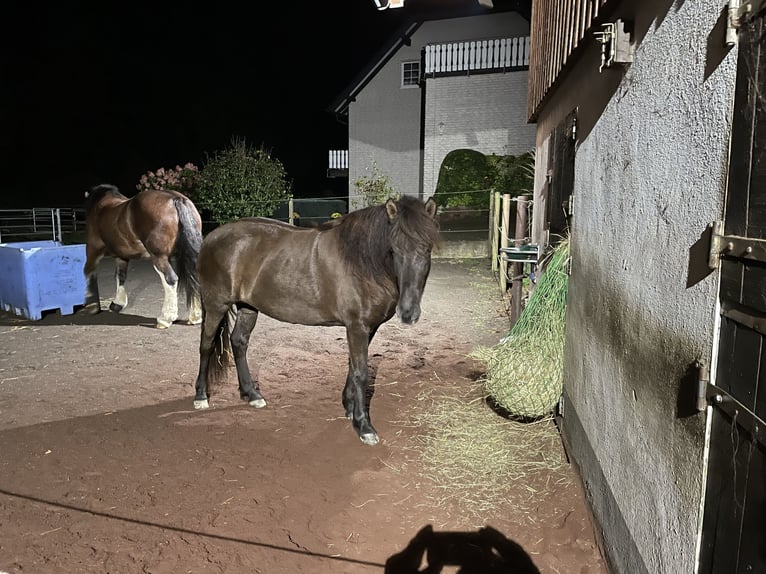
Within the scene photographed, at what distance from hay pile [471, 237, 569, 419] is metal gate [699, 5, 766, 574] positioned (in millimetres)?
2159

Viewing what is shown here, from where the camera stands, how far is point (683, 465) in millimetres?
1666

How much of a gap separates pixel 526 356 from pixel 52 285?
22.5 ft

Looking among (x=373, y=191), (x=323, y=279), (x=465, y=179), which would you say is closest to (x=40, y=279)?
(x=323, y=279)

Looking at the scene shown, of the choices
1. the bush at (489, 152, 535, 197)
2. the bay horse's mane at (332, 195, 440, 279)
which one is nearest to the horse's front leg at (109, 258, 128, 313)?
the bay horse's mane at (332, 195, 440, 279)

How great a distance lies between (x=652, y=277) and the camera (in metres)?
1.98

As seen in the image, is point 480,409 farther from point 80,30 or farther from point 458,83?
point 80,30

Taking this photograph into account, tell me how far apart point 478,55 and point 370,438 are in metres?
15.0

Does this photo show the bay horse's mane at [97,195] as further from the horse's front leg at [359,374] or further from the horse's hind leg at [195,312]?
the horse's front leg at [359,374]

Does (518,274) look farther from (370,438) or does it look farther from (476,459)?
(370,438)

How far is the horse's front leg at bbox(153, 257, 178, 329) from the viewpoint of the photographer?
680 centimetres

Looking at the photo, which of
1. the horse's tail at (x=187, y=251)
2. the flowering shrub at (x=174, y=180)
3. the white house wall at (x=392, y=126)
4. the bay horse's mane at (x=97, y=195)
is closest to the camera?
the horse's tail at (x=187, y=251)

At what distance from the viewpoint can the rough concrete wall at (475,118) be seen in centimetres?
1560

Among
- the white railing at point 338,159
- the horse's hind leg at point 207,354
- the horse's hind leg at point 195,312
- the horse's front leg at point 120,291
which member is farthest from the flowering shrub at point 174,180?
the horse's hind leg at point 207,354

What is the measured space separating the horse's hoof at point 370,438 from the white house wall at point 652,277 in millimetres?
1428
